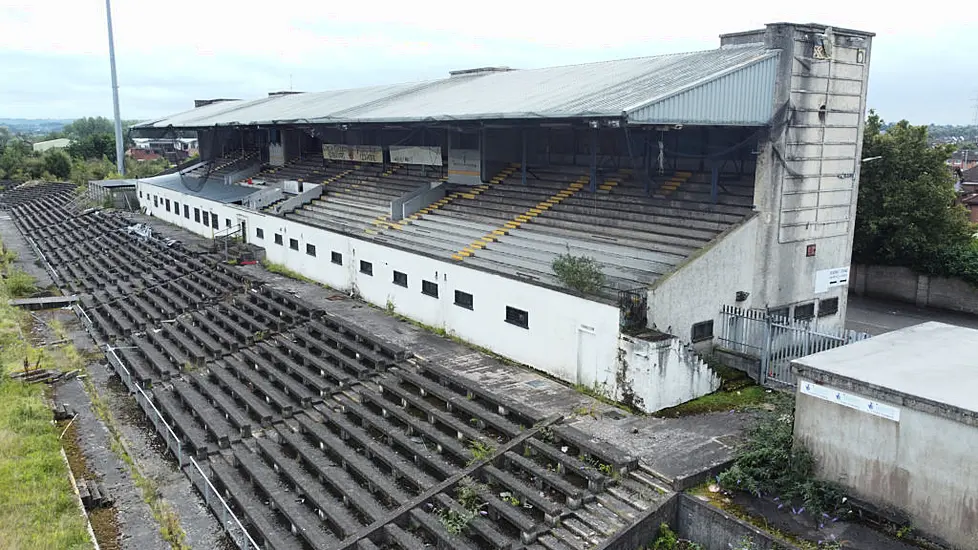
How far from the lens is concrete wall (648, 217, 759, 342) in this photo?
14023 millimetres

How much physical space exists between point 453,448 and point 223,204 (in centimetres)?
2286

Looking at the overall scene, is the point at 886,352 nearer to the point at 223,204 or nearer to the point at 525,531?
the point at 525,531

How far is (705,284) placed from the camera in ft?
48.6

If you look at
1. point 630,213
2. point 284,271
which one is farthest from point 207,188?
point 630,213

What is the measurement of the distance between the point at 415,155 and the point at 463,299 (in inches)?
431

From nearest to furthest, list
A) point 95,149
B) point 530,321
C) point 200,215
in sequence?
1. point 530,321
2. point 200,215
3. point 95,149

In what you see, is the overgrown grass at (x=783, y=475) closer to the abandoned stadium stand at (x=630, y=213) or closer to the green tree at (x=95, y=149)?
the abandoned stadium stand at (x=630, y=213)

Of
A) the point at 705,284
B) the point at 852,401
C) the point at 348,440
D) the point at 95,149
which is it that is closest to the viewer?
the point at 852,401

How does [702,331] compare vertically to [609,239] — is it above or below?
below

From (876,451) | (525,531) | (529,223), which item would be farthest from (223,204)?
(876,451)

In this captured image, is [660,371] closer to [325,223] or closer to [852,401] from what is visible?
[852,401]

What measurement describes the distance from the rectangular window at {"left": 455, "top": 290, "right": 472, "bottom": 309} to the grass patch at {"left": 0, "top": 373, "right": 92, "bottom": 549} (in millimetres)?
8877

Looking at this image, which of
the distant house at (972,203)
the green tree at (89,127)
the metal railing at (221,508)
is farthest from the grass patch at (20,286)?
the green tree at (89,127)

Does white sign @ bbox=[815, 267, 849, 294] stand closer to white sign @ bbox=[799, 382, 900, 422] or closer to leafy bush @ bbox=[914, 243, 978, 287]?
white sign @ bbox=[799, 382, 900, 422]
